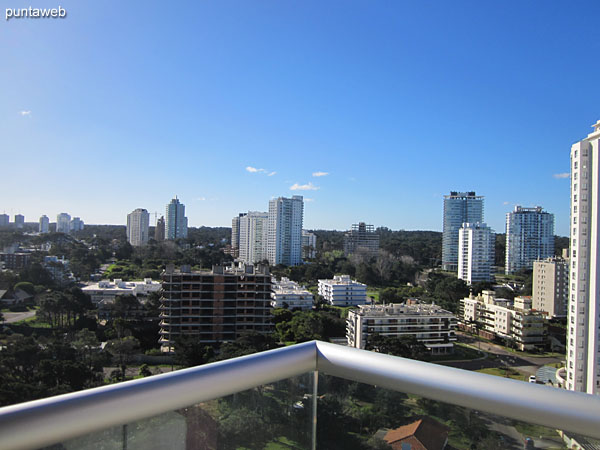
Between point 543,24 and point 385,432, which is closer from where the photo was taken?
point 385,432

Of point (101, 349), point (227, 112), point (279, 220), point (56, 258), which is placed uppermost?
point (227, 112)

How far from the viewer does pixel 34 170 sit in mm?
14766

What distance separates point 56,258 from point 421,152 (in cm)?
1960

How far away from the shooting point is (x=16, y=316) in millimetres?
11156

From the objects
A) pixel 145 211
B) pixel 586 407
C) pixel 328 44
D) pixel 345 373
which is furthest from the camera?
pixel 145 211

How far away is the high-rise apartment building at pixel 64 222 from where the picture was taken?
21.8 m

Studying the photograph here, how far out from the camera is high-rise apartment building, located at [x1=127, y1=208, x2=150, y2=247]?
27.5 m

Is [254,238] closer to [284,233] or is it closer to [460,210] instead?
[284,233]

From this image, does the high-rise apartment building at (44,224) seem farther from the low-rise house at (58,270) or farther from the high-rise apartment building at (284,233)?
the high-rise apartment building at (284,233)

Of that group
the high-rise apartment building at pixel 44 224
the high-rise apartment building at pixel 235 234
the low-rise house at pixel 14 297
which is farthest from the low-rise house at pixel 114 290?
the high-rise apartment building at pixel 235 234

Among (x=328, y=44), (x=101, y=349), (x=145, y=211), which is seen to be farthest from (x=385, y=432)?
(x=145, y=211)

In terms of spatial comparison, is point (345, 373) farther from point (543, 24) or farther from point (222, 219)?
point (222, 219)

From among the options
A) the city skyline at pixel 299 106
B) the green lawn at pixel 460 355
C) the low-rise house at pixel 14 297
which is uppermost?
the city skyline at pixel 299 106

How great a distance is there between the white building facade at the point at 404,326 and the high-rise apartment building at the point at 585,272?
3319 mm
